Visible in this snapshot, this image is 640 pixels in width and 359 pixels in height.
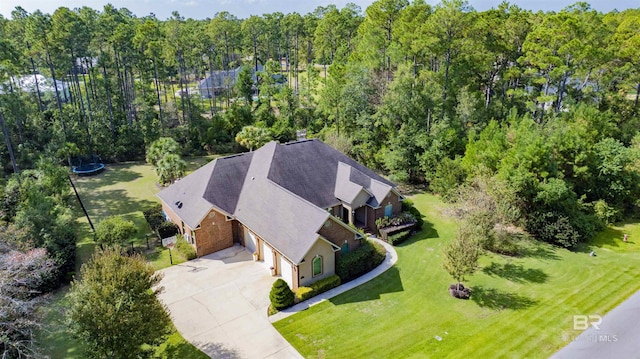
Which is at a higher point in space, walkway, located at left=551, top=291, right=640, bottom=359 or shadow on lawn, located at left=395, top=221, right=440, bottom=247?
shadow on lawn, located at left=395, top=221, right=440, bottom=247

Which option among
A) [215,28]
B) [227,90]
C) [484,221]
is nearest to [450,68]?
[484,221]

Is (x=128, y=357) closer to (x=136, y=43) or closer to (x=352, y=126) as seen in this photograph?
(x=352, y=126)

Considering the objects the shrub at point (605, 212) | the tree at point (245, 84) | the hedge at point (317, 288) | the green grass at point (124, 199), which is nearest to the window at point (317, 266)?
the hedge at point (317, 288)

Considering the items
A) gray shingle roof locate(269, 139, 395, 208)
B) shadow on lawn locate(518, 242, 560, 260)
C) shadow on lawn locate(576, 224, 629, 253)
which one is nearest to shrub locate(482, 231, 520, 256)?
shadow on lawn locate(518, 242, 560, 260)

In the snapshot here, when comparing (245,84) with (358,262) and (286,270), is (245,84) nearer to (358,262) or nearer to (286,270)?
(286,270)

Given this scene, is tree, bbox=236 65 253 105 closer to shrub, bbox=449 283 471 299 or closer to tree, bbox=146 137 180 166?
tree, bbox=146 137 180 166

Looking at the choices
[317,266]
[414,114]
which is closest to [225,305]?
[317,266]

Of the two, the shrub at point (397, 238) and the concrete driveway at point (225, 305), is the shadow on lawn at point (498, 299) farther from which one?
the concrete driveway at point (225, 305)
